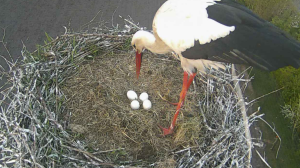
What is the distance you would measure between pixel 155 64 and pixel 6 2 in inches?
39.3

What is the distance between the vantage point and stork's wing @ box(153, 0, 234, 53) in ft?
3.26

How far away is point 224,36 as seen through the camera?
98cm

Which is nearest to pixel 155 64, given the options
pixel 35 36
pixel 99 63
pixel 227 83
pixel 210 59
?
pixel 99 63

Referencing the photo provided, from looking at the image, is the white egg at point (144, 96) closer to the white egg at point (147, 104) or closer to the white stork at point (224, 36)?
the white egg at point (147, 104)

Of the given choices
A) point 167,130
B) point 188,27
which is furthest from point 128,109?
point 188,27

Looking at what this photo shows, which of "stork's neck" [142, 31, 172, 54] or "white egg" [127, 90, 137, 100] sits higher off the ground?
"stork's neck" [142, 31, 172, 54]

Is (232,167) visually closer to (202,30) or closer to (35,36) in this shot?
(202,30)

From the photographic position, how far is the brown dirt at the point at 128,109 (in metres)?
1.24

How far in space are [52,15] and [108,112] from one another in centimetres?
73

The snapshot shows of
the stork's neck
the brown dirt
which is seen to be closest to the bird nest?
the brown dirt

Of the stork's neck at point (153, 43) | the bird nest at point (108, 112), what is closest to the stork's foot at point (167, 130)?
the bird nest at point (108, 112)

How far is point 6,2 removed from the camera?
151 centimetres

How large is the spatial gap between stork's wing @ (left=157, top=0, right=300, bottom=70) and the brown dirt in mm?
442

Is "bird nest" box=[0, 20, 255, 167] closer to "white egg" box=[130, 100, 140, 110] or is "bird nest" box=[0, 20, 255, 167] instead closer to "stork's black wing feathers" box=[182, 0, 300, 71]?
"white egg" box=[130, 100, 140, 110]
